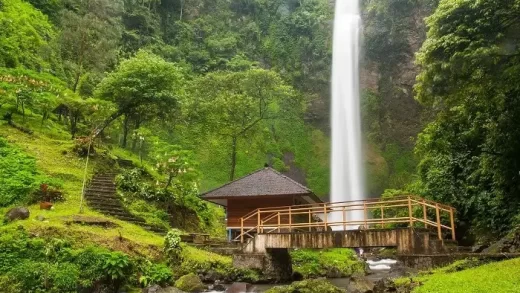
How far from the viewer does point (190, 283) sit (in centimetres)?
1273

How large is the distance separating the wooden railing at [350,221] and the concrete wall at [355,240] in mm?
313

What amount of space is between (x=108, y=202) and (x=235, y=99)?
1401cm

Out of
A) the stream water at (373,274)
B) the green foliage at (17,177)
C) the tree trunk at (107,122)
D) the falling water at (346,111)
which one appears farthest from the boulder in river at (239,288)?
the falling water at (346,111)

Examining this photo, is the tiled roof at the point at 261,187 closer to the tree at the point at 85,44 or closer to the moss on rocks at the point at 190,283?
the moss on rocks at the point at 190,283

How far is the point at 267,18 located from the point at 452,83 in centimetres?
4137

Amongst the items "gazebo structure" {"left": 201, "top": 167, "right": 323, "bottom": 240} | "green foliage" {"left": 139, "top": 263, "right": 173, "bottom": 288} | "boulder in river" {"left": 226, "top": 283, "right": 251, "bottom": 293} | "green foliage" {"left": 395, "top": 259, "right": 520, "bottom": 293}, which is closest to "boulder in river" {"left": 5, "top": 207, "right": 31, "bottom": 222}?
"green foliage" {"left": 139, "top": 263, "right": 173, "bottom": 288}

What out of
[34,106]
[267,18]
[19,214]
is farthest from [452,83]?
[267,18]

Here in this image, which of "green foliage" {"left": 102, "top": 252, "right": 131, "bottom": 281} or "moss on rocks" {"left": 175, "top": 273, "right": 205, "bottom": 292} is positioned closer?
"green foliage" {"left": 102, "top": 252, "right": 131, "bottom": 281}

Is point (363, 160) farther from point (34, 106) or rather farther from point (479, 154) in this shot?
point (34, 106)

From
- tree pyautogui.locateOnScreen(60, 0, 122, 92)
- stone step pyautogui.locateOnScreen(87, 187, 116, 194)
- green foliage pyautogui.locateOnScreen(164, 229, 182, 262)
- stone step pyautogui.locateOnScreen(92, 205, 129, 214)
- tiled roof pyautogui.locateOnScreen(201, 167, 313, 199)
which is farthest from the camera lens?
tree pyautogui.locateOnScreen(60, 0, 122, 92)

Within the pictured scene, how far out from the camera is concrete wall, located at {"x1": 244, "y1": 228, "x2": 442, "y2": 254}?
12492mm

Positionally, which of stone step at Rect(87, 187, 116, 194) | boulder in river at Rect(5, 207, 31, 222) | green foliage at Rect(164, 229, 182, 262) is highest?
stone step at Rect(87, 187, 116, 194)

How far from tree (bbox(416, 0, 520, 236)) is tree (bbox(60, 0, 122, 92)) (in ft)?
69.9

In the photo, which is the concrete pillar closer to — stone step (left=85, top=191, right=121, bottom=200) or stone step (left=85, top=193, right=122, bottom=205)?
stone step (left=85, top=193, right=122, bottom=205)
